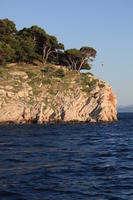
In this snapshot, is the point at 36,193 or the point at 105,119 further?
the point at 105,119

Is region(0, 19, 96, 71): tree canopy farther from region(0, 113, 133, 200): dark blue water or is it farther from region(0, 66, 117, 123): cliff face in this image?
region(0, 113, 133, 200): dark blue water

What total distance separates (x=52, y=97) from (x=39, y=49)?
2989 cm

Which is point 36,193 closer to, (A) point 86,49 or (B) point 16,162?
(B) point 16,162

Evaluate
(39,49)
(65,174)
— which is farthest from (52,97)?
(65,174)

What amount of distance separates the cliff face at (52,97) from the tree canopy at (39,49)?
5.97 metres

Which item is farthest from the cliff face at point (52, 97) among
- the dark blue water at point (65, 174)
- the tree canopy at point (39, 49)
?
the dark blue water at point (65, 174)

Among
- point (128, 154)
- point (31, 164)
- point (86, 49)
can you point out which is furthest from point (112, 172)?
point (86, 49)

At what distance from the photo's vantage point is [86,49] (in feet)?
321

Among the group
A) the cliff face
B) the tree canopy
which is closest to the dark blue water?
the cliff face

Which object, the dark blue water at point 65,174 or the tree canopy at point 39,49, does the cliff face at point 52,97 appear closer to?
the tree canopy at point 39,49

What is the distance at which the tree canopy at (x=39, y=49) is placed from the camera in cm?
9081

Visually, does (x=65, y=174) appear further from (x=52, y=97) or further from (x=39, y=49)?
(x=39, y=49)

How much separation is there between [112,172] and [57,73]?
224 ft

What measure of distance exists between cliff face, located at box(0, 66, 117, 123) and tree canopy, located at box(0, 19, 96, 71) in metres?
5.97
